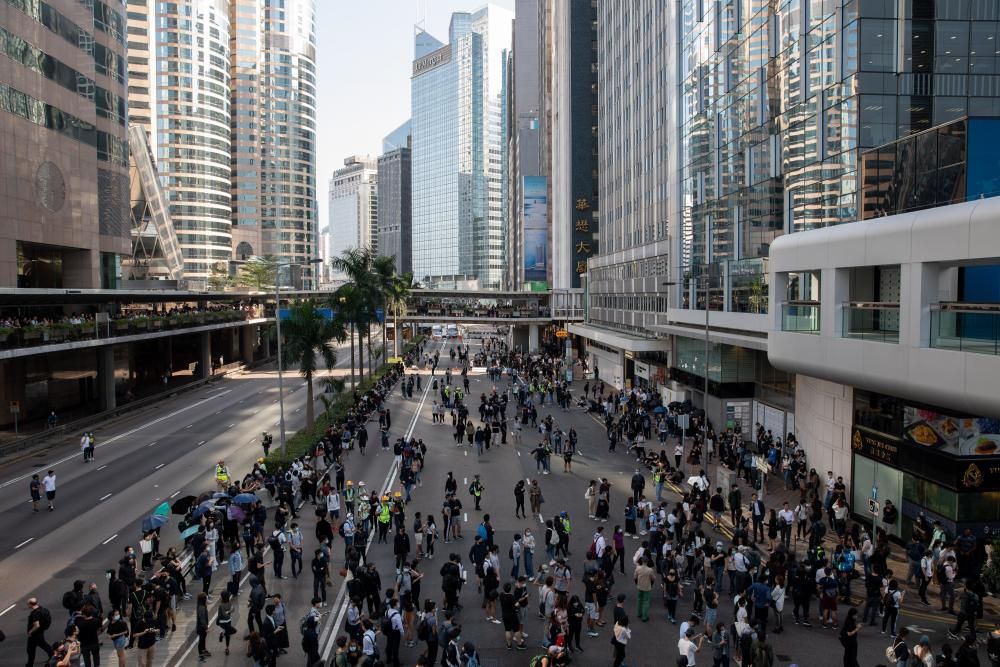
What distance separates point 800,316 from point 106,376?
1641 inches

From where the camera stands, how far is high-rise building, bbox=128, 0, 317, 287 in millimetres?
126750

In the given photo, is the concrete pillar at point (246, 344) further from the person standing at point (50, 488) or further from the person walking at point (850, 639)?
the person walking at point (850, 639)

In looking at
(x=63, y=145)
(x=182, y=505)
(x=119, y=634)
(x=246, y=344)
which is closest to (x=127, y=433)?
(x=63, y=145)

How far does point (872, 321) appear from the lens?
2027cm

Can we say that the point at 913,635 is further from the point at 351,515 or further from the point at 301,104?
the point at 301,104

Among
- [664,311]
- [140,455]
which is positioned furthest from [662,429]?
[140,455]

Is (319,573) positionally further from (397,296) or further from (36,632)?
(397,296)

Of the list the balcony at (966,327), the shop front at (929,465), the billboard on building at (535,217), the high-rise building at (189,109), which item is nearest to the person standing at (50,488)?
the shop front at (929,465)

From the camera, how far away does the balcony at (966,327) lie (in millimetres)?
15703

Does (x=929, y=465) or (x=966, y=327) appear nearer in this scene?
(x=966, y=327)

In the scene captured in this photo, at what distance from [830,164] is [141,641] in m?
25.3

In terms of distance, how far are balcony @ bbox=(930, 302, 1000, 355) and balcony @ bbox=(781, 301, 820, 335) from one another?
5184 mm

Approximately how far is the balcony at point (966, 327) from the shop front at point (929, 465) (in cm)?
330

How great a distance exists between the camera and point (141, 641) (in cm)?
1402
